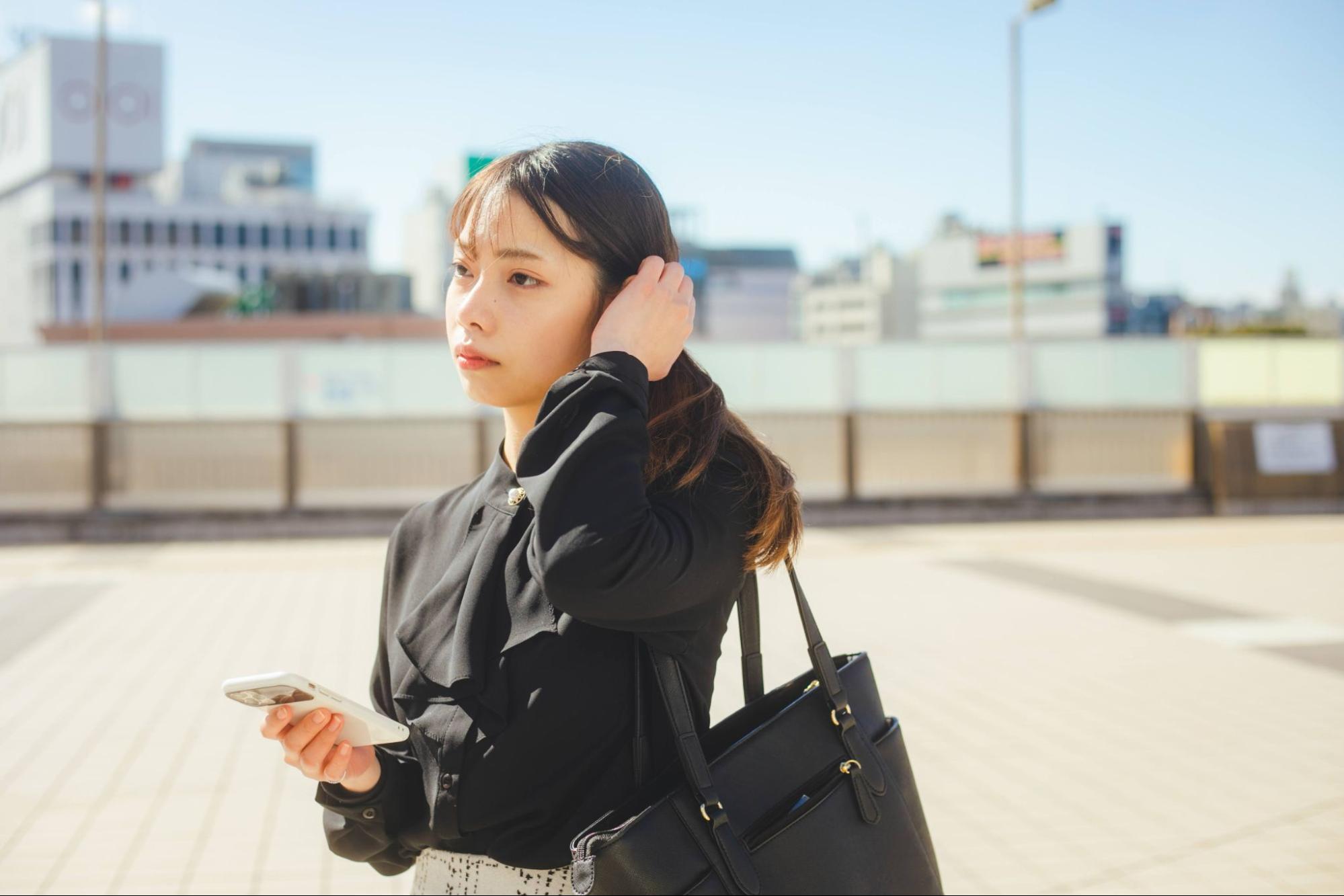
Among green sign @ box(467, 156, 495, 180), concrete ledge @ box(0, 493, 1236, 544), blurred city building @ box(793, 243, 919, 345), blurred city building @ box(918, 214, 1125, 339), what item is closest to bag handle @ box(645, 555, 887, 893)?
green sign @ box(467, 156, 495, 180)

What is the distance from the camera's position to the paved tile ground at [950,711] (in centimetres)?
431

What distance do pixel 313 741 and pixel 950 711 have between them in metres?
5.08

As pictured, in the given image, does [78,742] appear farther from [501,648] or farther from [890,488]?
[890,488]

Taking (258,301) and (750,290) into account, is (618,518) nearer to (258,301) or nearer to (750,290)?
(258,301)

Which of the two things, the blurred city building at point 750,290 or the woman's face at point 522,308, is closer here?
the woman's face at point 522,308

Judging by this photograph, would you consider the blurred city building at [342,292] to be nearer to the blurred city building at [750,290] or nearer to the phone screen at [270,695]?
the blurred city building at [750,290]

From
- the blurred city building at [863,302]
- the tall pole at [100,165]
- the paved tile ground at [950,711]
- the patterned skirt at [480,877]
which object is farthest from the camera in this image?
the blurred city building at [863,302]

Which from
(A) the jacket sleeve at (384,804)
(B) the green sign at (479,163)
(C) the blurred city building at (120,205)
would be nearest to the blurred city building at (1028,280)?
(C) the blurred city building at (120,205)

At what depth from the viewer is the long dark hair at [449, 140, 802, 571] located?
1611 millimetres

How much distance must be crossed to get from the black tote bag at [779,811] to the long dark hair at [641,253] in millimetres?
101

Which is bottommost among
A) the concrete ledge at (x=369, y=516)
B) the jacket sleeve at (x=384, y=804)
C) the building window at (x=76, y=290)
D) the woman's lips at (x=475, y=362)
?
the concrete ledge at (x=369, y=516)

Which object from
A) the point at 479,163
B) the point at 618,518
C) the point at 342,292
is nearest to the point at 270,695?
the point at 618,518

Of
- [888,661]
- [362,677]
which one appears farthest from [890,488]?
[362,677]

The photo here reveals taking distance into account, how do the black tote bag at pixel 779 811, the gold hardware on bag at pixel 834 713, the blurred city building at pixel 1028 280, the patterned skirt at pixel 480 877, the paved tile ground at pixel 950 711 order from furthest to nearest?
the blurred city building at pixel 1028 280, the paved tile ground at pixel 950 711, the patterned skirt at pixel 480 877, the gold hardware on bag at pixel 834 713, the black tote bag at pixel 779 811
